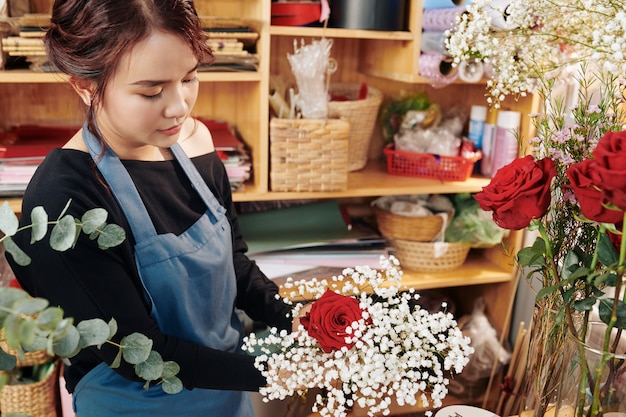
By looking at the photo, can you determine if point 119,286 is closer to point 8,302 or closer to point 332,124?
point 8,302

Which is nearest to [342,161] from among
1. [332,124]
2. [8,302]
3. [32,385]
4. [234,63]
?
[332,124]

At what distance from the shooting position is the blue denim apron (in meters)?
1.16

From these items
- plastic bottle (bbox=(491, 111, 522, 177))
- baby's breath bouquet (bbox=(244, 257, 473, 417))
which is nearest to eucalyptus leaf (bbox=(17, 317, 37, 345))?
baby's breath bouquet (bbox=(244, 257, 473, 417))

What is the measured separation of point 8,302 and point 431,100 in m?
2.01

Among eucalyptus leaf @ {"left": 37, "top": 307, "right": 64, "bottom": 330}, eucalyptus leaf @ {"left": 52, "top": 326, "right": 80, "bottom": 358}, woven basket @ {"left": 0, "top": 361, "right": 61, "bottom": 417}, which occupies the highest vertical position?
eucalyptus leaf @ {"left": 37, "top": 307, "right": 64, "bottom": 330}

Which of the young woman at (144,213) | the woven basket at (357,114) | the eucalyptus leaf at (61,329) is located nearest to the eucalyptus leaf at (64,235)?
the eucalyptus leaf at (61,329)

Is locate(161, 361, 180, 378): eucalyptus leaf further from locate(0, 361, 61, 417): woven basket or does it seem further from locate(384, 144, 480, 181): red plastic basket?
locate(384, 144, 480, 181): red plastic basket

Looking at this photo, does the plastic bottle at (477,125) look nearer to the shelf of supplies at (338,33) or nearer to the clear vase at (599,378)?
the shelf of supplies at (338,33)

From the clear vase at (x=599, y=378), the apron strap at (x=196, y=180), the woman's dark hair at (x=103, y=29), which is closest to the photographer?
the clear vase at (x=599, y=378)

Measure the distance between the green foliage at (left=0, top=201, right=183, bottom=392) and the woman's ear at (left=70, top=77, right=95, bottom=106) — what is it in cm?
47

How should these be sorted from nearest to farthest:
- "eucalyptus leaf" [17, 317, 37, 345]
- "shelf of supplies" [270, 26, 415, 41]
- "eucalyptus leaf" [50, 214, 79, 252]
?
"eucalyptus leaf" [17, 317, 37, 345] < "eucalyptus leaf" [50, 214, 79, 252] < "shelf of supplies" [270, 26, 415, 41]

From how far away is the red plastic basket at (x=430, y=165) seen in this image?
2.10 meters

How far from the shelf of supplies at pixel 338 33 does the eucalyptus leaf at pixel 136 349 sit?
1.26 metres

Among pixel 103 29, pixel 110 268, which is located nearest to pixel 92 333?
pixel 110 268
